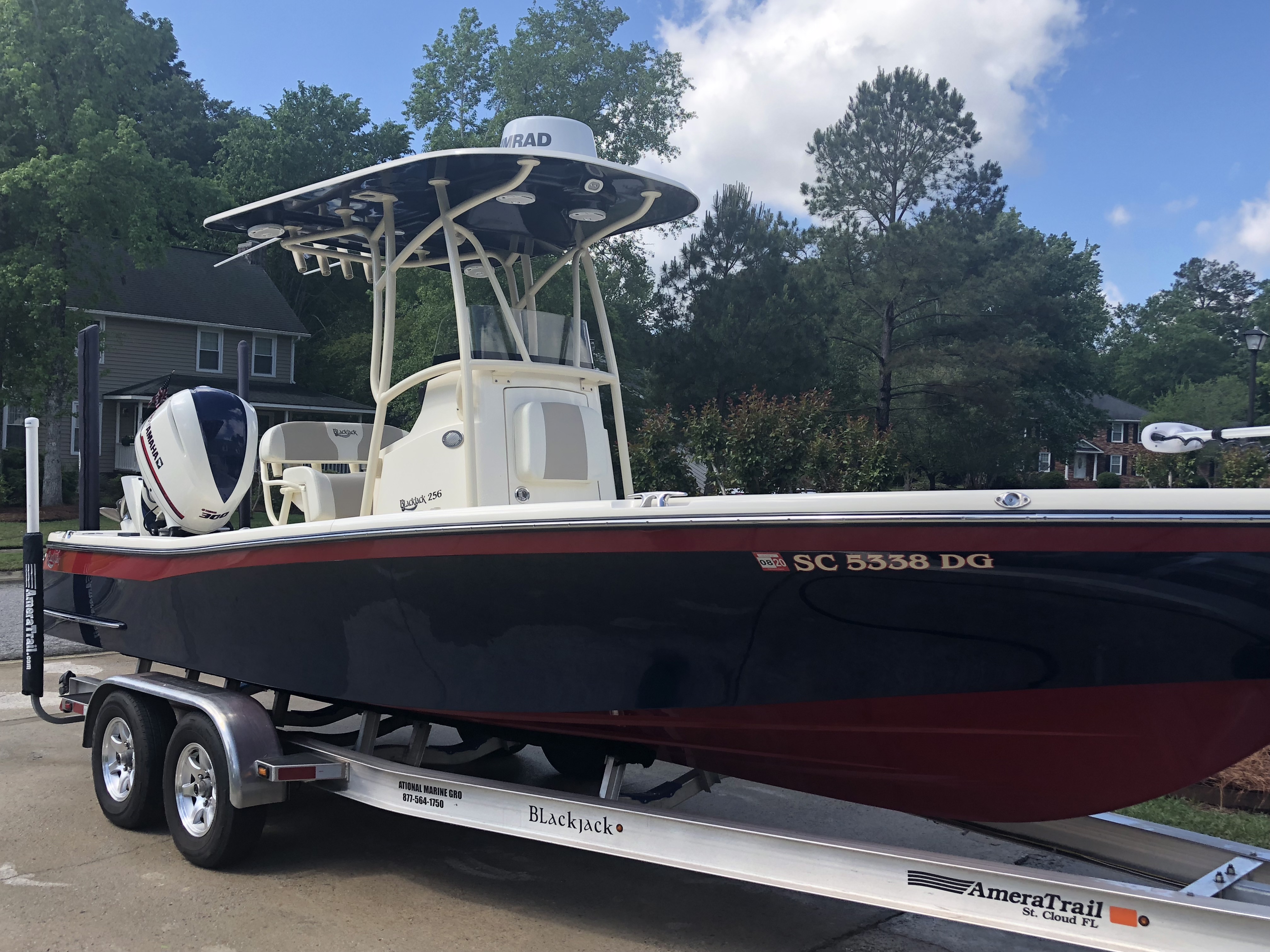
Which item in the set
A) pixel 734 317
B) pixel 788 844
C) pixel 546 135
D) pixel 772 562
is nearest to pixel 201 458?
pixel 546 135

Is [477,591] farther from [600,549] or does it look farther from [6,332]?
[6,332]

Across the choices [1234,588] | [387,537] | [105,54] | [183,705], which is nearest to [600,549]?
[387,537]

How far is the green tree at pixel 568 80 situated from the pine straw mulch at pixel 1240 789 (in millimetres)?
26415

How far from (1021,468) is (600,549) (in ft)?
97.2

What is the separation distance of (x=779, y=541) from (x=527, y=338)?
2.11 meters

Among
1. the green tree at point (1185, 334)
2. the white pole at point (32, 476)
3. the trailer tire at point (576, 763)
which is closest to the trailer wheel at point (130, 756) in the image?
the white pole at point (32, 476)

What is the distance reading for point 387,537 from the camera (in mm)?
4004

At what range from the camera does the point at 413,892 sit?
14.3ft

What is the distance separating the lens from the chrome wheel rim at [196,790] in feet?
15.0

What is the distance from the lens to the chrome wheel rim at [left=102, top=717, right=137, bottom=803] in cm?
509

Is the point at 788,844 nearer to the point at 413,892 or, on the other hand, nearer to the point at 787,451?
the point at 413,892

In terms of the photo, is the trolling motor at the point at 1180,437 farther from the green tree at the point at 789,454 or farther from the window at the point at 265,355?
the window at the point at 265,355

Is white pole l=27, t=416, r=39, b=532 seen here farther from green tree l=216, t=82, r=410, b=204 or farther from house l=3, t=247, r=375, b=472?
green tree l=216, t=82, r=410, b=204

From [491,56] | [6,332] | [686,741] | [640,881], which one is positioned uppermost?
[491,56]
